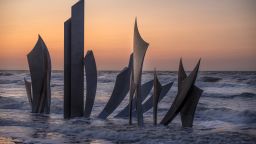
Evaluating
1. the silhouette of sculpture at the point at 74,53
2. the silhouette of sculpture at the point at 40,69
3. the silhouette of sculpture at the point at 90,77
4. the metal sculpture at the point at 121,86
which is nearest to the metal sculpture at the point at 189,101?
the metal sculpture at the point at 121,86

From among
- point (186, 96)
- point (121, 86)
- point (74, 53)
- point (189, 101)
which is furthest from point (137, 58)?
point (74, 53)

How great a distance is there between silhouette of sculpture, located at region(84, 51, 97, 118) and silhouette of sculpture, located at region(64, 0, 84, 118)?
0.39ft

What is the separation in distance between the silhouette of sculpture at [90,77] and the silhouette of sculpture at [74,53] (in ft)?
0.39

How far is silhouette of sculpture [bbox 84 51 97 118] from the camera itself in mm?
6609

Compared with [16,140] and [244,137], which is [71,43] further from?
[244,137]

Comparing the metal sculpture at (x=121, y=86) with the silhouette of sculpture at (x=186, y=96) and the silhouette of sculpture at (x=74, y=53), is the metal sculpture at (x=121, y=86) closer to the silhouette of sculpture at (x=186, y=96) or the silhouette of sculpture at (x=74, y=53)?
the silhouette of sculpture at (x=74, y=53)

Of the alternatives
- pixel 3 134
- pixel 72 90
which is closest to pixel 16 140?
pixel 3 134

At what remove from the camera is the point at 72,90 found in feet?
21.6

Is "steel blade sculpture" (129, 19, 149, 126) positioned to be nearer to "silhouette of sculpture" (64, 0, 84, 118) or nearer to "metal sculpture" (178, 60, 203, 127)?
"metal sculpture" (178, 60, 203, 127)

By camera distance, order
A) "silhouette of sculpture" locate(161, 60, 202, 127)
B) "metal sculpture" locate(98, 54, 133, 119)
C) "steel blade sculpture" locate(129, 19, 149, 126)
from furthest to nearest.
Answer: "metal sculpture" locate(98, 54, 133, 119)
"silhouette of sculpture" locate(161, 60, 202, 127)
"steel blade sculpture" locate(129, 19, 149, 126)

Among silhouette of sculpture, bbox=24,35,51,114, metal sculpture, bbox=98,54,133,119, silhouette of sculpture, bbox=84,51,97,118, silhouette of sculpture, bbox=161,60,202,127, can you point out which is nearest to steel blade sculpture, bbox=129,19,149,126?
silhouette of sculpture, bbox=161,60,202,127

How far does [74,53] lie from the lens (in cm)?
651

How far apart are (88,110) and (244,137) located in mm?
2881

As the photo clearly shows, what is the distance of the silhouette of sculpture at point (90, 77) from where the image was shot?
6609 mm
